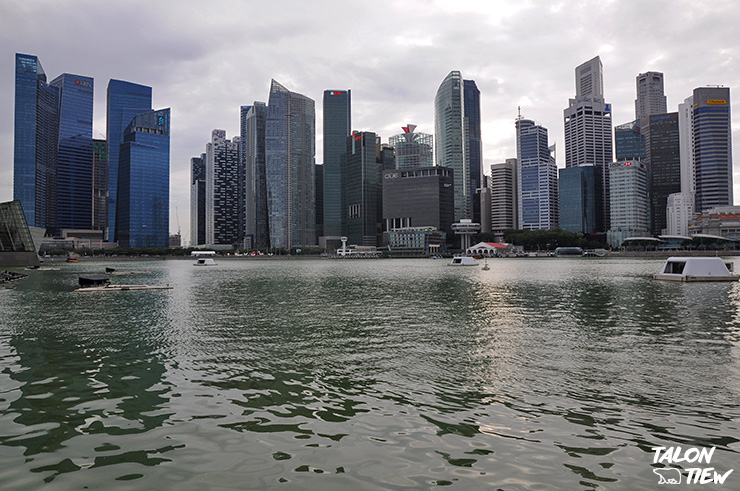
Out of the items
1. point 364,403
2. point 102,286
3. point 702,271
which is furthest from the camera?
point 702,271

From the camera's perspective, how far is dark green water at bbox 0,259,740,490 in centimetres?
933

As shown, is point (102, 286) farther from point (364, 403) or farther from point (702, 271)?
point (702, 271)

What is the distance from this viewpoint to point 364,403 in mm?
13578

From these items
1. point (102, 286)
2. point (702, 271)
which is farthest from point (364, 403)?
point (702, 271)

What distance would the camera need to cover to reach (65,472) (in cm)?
938

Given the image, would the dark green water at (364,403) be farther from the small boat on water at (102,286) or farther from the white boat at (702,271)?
the white boat at (702,271)

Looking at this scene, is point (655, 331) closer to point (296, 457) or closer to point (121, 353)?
point (296, 457)

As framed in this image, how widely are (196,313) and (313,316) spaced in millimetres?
9994

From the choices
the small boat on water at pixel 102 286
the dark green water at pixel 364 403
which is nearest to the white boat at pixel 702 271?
the dark green water at pixel 364 403

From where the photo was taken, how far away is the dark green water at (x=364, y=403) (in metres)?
9.33

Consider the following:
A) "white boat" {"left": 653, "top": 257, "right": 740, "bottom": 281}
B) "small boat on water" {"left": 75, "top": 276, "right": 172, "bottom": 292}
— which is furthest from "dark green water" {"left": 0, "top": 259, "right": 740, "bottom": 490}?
"white boat" {"left": 653, "top": 257, "right": 740, "bottom": 281}

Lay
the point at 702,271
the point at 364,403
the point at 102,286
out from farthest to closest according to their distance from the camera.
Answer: the point at 702,271
the point at 102,286
the point at 364,403

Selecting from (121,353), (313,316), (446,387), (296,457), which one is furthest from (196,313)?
(296,457)

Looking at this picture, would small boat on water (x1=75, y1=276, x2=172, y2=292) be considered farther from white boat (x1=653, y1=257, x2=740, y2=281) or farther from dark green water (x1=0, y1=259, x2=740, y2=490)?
white boat (x1=653, y1=257, x2=740, y2=281)
